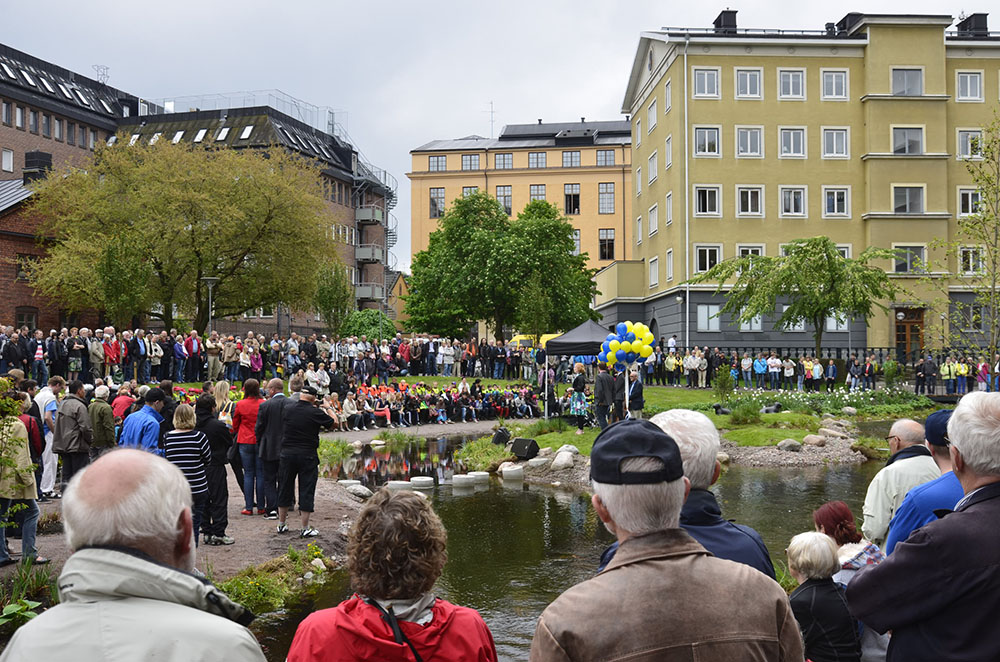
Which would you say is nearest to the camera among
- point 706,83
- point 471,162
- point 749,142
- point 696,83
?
point 696,83

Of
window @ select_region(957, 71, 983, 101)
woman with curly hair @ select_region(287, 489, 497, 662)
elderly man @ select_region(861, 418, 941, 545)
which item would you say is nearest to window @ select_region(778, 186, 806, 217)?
window @ select_region(957, 71, 983, 101)

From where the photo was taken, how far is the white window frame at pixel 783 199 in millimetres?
48562

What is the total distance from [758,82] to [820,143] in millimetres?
4840

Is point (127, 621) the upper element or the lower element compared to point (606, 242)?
lower

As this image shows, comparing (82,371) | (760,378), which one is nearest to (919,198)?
(760,378)

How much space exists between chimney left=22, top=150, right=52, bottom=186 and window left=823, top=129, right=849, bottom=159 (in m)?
45.1

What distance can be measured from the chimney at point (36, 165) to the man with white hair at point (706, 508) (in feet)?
184

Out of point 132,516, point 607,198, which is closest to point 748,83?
point 607,198

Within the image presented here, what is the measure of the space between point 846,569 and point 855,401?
2740 cm

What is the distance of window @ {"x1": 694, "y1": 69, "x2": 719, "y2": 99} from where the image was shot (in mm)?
48000

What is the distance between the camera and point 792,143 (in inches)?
1925

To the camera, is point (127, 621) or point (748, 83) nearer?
point (127, 621)

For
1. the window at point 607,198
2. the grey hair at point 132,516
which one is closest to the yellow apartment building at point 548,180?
the window at point 607,198

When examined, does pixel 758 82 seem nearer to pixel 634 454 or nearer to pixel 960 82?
pixel 960 82
